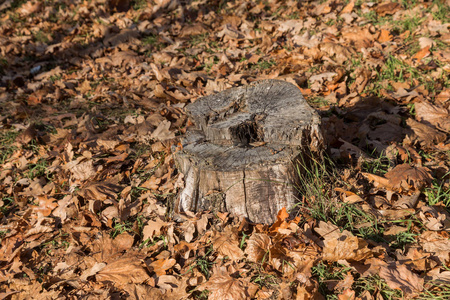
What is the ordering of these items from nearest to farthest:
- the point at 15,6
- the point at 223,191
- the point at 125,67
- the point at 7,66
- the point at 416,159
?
the point at 223,191, the point at 416,159, the point at 125,67, the point at 7,66, the point at 15,6

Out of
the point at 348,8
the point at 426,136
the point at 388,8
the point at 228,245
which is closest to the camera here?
the point at 228,245

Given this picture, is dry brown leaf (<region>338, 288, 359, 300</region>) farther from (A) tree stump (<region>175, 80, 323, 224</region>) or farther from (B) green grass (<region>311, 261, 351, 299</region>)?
(A) tree stump (<region>175, 80, 323, 224</region>)

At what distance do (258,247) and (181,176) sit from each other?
837mm

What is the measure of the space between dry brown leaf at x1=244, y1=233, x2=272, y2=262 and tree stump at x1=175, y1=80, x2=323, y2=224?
0.79 feet

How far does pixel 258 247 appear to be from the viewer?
2.43 metres

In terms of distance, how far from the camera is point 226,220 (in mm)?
2662

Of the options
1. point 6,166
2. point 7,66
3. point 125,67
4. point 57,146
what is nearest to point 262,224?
point 57,146

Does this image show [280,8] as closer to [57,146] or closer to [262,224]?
[57,146]

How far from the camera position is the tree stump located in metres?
2.54

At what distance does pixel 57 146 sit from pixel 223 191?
2.40 meters

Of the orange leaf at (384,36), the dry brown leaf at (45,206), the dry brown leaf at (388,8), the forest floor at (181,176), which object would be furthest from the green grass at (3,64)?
the dry brown leaf at (388,8)

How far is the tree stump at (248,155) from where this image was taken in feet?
8.33

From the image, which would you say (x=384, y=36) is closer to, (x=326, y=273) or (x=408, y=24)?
(x=408, y=24)

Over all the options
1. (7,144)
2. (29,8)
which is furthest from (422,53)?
(29,8)
